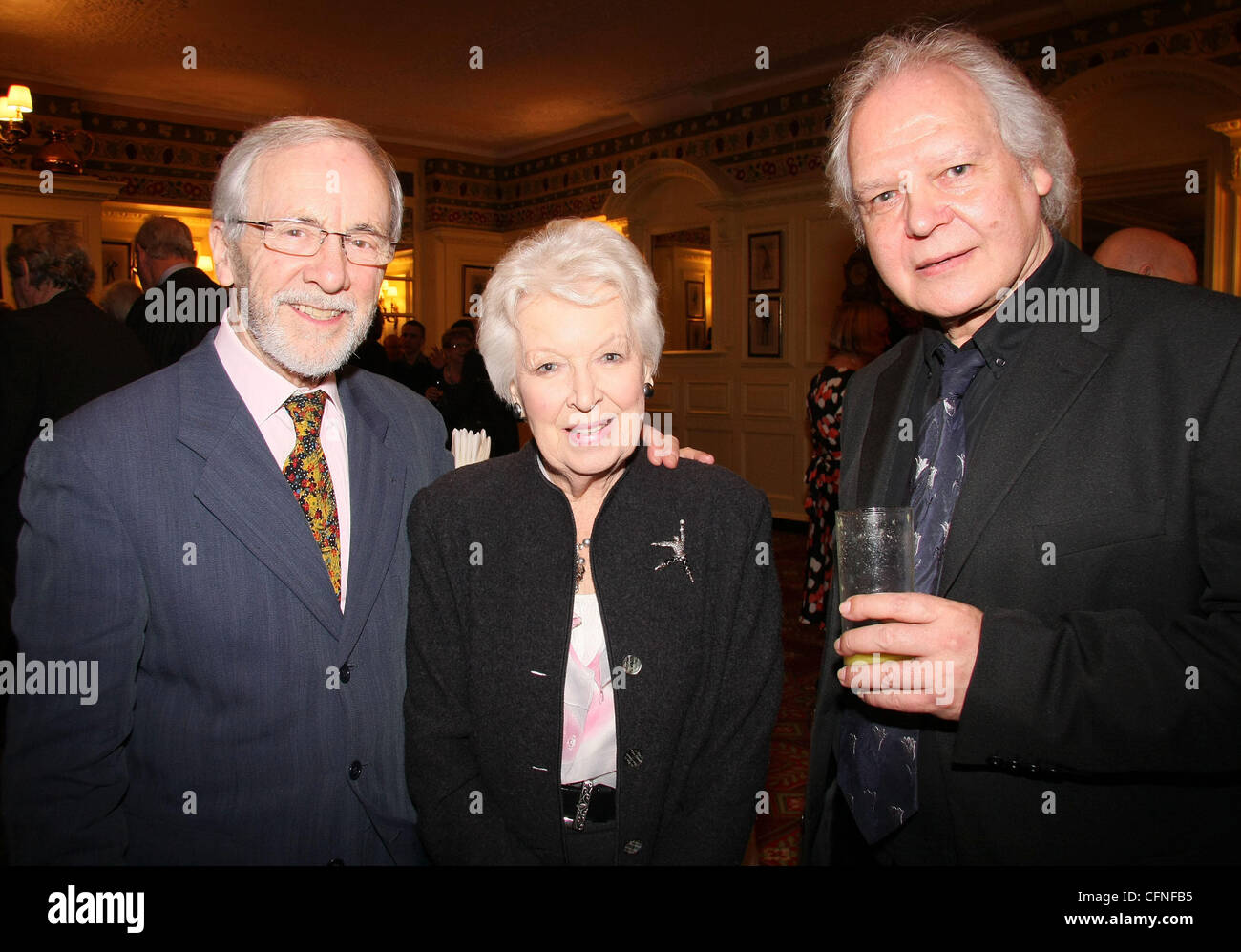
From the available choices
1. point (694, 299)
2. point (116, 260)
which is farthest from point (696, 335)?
point (116, 260)

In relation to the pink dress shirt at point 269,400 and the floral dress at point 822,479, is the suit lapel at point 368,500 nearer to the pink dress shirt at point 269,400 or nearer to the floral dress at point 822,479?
the pink dress shirt at point 269,400

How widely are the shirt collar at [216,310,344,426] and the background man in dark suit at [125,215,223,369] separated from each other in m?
2.70

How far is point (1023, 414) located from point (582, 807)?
940 millimetres

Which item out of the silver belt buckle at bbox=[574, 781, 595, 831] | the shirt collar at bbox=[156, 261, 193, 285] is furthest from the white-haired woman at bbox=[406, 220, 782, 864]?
the shirt collar at bbox=[156, 261, 193, 285]

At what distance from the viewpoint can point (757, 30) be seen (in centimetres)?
698

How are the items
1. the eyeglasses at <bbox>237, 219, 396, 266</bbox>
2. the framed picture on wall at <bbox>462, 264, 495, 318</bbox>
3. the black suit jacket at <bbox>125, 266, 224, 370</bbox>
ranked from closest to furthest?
the eyeglasses at <bbox>237, 219, 396, 266</bbox> < the black suit jacket at <bbox>125, 266, 224, 370</bbox> < the framed picture on wall at <bbox>462, 264, 495, 318</bbox>

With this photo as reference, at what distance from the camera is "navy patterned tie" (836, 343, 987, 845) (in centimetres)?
136

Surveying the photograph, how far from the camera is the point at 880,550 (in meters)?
1.17

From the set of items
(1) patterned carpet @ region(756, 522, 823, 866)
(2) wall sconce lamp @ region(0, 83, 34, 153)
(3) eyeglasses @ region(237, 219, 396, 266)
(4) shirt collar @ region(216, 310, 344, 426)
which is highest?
(2) wall sconce lamp @ region(0, 83, 34, 153)

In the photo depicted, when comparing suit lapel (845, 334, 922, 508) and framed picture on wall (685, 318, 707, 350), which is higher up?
framed picture on wall (685, 318, 707, 350)

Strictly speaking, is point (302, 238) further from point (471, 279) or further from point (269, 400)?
point (471, 279)

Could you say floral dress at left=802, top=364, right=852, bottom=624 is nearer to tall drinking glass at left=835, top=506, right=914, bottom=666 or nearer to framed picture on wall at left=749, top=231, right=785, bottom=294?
tall drinking glass at left=835, top=506, right=914, bottom=666
